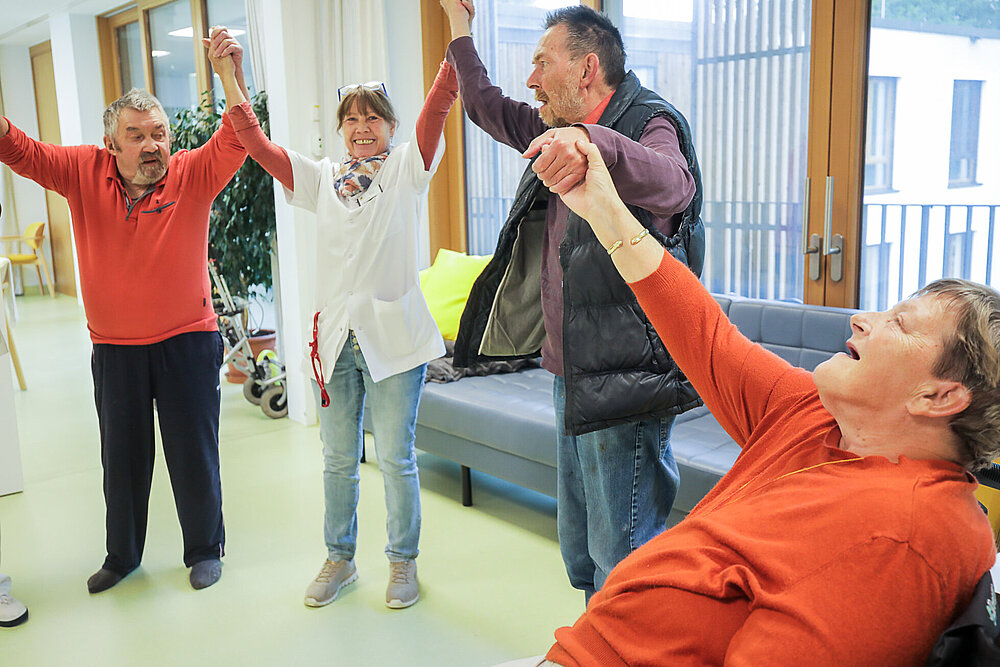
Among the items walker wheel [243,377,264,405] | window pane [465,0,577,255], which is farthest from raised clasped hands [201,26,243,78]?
walker wheel [243,377,264,405]

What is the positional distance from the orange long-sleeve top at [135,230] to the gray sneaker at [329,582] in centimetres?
87

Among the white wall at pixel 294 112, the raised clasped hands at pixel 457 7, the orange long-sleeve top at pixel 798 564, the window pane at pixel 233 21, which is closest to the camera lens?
the orange long-sleeve top at pixel 798 564

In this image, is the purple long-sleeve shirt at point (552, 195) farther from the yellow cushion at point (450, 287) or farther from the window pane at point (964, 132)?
the yellow cushion at point (450, 287)

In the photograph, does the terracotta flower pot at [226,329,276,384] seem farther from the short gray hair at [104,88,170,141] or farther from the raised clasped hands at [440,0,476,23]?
the raised clasped hands at [440,0,476,23]

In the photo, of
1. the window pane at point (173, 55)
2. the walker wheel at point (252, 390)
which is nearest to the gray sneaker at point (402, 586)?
the walker wheel at point (252, 390)

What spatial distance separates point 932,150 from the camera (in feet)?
9.69

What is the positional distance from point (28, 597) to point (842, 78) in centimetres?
319

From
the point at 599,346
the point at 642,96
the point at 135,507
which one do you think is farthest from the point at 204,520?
the point at 642,96

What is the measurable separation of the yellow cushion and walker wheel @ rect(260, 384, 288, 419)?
1144mm

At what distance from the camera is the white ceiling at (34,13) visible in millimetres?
7859

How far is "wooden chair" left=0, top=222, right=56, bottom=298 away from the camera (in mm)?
9641

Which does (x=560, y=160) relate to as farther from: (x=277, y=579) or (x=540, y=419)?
(x=277, y=579)

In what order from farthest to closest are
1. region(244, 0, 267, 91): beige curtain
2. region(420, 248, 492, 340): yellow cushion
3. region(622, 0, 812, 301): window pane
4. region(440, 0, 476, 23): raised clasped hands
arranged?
region(244, 0, 267, 91): beige curtain, region(420, 248, 492, 340): yellow cushion, region(622, 0, 812, 301): window pane, region(440, 0, 476, 23): raised clasped hands

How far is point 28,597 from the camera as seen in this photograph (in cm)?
279
